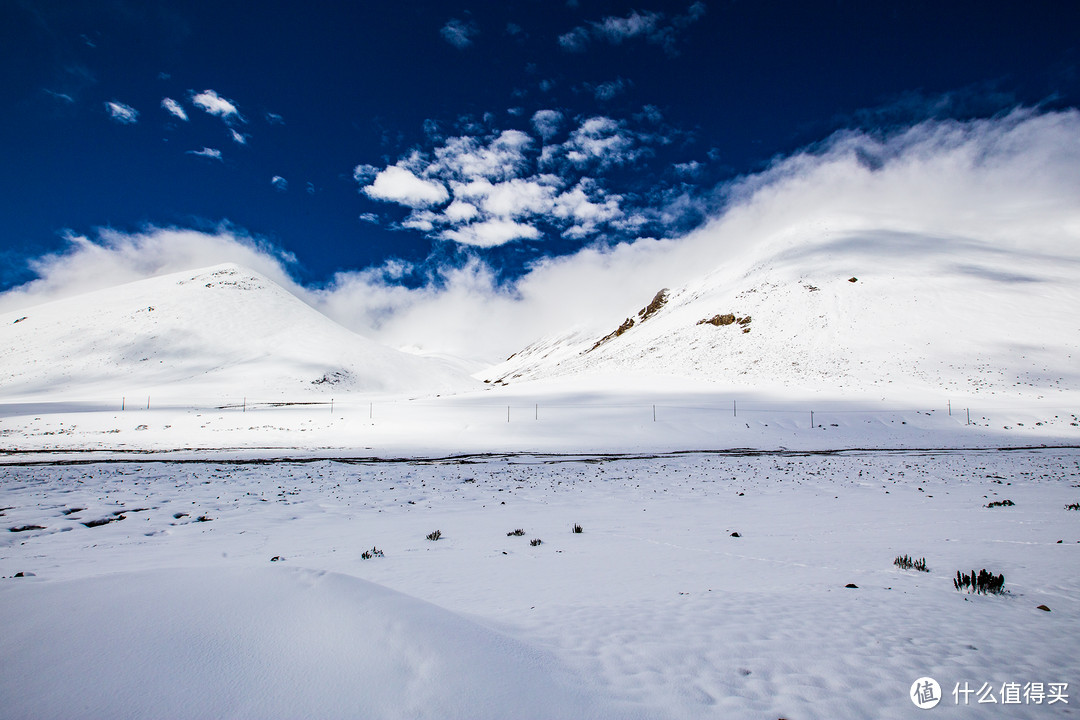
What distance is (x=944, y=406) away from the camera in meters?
41.3

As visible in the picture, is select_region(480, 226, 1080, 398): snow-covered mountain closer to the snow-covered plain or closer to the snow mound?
the snow-covered plain

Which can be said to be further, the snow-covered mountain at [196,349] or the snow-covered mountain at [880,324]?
the snow-covered mountain at [196,349]

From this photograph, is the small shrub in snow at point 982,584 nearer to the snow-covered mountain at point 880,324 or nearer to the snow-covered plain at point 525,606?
the snow-covered plain at point 525,606

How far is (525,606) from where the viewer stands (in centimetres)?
543

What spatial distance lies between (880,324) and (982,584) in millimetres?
83791

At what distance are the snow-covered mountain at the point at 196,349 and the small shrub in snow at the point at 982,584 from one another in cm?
7264

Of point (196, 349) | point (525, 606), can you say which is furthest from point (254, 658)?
point (196, 349)

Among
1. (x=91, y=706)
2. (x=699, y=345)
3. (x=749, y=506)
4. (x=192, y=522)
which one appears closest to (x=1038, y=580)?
(x=749, y=506)

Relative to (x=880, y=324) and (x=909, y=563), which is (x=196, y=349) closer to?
(x=909, y=563)

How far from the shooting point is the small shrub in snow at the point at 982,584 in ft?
18.3

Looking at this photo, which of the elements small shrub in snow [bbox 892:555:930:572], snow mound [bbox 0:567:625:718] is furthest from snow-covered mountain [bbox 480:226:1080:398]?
snow mound [bbox 0:567:625:718]

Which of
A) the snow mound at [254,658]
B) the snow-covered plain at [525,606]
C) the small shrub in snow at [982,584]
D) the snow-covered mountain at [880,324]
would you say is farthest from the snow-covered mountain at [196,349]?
the small shrub in snow at [982,584]

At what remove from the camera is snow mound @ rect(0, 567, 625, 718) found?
273cm

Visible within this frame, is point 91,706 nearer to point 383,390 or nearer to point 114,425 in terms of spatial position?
point 114,425
